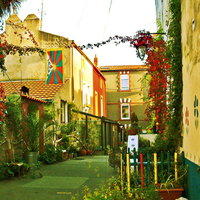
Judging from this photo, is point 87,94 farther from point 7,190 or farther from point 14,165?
point 7,190

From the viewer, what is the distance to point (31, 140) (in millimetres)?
11164

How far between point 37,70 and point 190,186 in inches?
583

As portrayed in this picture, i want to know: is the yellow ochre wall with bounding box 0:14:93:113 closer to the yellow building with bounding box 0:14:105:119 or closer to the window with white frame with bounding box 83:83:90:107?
the yellow building with bounding box 0:14:105:119

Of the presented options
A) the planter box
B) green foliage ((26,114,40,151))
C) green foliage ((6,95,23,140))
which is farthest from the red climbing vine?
green foliage ((6,95,23,140))

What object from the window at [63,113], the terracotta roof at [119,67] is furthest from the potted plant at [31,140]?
the terracotta roof at [119,67]

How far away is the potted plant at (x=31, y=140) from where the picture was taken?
1080cm

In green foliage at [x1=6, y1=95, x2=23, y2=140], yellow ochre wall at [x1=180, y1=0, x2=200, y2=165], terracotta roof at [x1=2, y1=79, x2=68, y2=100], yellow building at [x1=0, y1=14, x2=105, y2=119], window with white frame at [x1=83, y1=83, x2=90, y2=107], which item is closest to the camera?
yellow ochre wall at [x1=180, y1=0, x2=200, y2=165]

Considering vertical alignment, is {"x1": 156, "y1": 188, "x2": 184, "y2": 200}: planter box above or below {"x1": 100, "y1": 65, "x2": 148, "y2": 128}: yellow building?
below

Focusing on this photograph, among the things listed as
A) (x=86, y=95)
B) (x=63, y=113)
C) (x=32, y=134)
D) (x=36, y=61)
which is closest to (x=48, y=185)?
(x=32, y=134)

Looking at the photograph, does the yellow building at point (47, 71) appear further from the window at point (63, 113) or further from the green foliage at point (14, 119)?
the green foliage at point (14, 119)

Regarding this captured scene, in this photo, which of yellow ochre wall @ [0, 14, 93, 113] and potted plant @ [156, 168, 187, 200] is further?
yellow ochre wall @ [0, 14, 93, 113]

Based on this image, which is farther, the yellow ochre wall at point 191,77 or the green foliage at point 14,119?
the green foliage at point 14,119

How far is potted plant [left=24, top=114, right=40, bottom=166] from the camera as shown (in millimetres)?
10797

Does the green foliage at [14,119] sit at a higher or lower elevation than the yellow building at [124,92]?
lower
